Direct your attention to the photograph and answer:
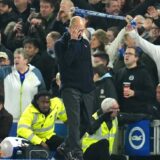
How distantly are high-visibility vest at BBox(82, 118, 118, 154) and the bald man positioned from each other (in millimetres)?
1871

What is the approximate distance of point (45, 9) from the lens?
1967 cm

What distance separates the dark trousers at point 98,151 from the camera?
1598 centimetres

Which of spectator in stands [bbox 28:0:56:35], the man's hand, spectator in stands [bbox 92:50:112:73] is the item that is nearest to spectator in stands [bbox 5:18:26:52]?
spectator in stands [bbox 28:0:56:35]

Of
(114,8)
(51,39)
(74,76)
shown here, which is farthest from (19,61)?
(74,76)

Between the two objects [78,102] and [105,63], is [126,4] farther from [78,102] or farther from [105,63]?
[78,102]

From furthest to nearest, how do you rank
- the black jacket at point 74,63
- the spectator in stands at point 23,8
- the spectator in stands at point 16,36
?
1. the spectator in stands at point 23,8
2. the spectator in stands at point 16,36
3. the black jacket at point 74,63

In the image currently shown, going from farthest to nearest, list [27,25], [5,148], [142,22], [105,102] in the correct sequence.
Answer: [27,25] < [142,22] < [105,102] < [5,148]

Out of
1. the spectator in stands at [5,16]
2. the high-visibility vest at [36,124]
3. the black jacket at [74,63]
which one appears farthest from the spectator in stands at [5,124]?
the spectator in stands at [5,16]

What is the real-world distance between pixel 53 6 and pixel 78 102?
580cm

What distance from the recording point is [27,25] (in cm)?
1967

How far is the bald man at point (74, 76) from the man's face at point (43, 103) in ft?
6.75

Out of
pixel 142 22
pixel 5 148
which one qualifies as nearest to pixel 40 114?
pixel 5 148

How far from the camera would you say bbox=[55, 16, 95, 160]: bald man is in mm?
14125

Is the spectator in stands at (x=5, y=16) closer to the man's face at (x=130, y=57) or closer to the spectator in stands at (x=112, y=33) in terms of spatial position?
the spectator in stands at (x=112, y=33)
